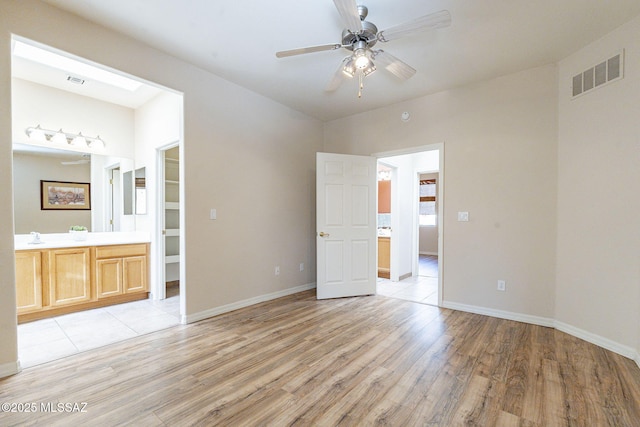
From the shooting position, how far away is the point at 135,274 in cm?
392

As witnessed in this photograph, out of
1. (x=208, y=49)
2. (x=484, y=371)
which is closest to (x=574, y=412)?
(x=484, y=371)

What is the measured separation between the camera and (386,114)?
4141mm

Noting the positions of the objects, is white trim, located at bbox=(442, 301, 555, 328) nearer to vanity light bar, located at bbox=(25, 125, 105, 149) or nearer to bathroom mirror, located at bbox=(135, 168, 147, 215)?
bathroom mirror, located at bbox=(135, 168, 147, 215)

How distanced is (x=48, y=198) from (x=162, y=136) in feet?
5.22

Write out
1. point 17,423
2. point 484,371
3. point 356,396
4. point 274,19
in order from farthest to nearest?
point 274,19 < point 484,371 < point 356,396 < point 17,423

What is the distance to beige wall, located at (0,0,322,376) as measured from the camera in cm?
205

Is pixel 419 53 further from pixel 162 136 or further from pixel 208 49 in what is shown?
pixel 162 136

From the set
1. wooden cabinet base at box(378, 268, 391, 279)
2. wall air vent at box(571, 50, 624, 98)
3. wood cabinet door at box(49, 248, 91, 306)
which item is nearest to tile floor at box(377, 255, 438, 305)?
wooden cabinet base at box(378, 268, 391, 279)

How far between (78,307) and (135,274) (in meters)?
0.69

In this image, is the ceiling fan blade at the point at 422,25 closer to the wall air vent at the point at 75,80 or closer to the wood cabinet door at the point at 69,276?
the wall air vent at the point at 75,80

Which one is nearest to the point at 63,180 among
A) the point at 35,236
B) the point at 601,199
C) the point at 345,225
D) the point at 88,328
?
the point at 35,236

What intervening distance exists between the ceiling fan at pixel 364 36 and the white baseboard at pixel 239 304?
2.82 m

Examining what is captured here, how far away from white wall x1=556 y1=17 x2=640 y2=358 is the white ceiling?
0.44 metres

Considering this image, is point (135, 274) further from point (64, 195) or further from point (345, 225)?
point (345, 225)
